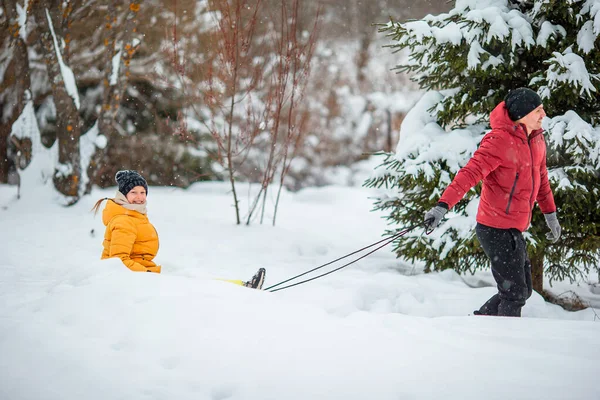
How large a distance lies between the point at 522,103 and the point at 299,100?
12.4 ft

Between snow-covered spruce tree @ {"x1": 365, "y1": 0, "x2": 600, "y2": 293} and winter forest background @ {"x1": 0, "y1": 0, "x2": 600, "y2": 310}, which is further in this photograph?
winter forest background @ {"x1": 0, "y1": 0, "x2": 600, "y2": 310}

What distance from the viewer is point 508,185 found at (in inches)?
115

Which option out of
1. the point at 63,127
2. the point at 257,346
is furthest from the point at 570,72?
the point at 63,127

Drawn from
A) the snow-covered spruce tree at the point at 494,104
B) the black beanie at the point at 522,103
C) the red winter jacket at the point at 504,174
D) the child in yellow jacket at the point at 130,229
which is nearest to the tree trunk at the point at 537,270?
the snow-covered spruce tree at the point at 494,104

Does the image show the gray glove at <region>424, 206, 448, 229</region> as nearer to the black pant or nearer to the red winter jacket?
the red winter jacket

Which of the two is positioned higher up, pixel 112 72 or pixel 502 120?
pixel 112 72

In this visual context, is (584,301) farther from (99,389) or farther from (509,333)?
(99,389)

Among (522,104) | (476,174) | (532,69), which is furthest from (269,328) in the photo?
(532,69)

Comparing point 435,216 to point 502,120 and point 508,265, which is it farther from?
point 502,120

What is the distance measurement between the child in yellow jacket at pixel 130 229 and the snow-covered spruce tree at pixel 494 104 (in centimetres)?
180

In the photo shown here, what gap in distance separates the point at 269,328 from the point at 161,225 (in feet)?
14.6

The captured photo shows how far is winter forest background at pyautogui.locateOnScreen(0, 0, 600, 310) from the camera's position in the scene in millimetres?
3707

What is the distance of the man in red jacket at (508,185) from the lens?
113 inches

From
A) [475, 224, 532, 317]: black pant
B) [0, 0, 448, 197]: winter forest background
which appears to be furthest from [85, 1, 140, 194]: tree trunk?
[475, 224, 532, 317]: black pant
